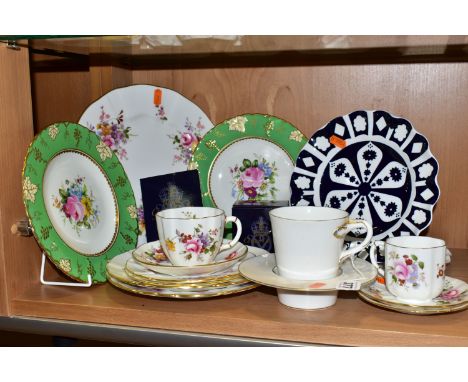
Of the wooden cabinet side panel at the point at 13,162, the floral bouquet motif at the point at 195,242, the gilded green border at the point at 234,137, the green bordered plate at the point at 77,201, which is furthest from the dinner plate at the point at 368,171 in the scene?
the wooden cabinet side panel at the point at 13,162

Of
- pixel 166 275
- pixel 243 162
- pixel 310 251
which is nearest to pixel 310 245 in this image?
pixel 310 251

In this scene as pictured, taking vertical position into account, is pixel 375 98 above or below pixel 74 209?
above

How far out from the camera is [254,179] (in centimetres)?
105

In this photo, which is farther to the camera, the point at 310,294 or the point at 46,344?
the point at 46,344

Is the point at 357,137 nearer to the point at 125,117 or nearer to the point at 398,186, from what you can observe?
the point at 398,186

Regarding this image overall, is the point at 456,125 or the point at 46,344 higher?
the point at 456,125

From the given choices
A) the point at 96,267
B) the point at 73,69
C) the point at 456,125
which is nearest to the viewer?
the point at 96,267

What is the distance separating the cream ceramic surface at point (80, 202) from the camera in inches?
34.4

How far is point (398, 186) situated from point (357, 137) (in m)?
0.11

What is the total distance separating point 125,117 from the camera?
3.53 feet

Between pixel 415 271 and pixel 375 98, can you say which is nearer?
pixel 415 271

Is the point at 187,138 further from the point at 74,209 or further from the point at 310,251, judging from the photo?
the point at 310,251

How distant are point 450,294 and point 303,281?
8.5 inches
